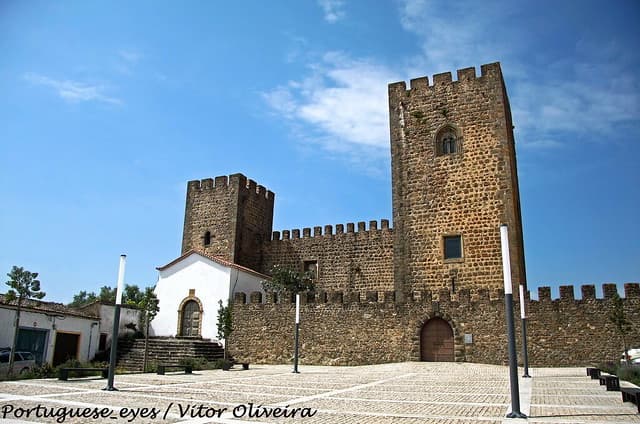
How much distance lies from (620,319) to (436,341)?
6045 millimetres

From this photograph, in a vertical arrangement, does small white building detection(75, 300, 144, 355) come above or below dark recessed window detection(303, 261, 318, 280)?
below

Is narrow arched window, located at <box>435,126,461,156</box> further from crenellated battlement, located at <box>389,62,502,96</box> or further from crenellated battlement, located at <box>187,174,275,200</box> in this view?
crenellated battlement, located at <box>187,174,275,200</box>

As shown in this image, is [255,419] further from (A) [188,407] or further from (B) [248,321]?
(B) [248,321]

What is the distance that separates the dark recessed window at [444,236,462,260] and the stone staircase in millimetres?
Result: 10654

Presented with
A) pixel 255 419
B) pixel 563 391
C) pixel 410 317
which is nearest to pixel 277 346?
pixel 410 317

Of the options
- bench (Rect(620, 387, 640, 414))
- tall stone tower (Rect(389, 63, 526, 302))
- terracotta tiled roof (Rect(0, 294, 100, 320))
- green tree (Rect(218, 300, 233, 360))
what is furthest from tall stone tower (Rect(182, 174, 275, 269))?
bench (Rect(620, 387, 640, 414))

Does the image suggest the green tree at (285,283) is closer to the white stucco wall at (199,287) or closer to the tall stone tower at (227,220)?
the white stucco wall at (199,287)

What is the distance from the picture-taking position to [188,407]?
749 centimetres

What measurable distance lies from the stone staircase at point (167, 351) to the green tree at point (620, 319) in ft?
49.3

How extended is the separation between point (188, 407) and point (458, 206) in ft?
51.8

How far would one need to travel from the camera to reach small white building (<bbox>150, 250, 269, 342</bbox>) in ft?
76.7

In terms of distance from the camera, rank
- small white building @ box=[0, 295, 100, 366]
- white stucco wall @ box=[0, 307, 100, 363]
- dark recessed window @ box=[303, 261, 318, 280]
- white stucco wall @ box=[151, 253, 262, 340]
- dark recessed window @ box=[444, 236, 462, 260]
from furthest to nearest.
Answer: dark recessed window @ box=[303, 261, 318, 280] → white stucco wall @ box=[151, 253, 262, 340] → dark recessed window @ box=[444, 236, 462, 260] → small white building @ box=[0, 295, 100, 366] → white stucco wall @ box=[0, 307, 100, 363]

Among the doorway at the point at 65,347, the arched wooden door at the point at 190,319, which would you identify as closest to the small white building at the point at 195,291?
the arched wooden door at the point at 190,319

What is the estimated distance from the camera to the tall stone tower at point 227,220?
1077 inches
